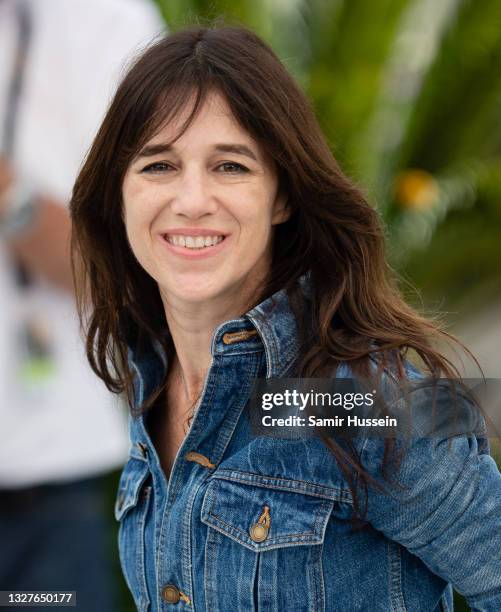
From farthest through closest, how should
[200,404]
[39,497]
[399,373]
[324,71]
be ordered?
[324,71] → [39,497] → [200,404] → [399,373]

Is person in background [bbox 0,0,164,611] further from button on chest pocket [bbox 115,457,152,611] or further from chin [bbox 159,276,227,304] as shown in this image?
chin [bbox 159,276,227,304]

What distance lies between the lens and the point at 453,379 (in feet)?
5.56

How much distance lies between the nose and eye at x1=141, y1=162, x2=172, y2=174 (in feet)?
0.14

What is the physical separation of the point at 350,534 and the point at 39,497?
1250 millimetres

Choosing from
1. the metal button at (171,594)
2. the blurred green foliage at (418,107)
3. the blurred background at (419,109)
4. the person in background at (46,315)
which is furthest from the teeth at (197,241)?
the blurred green foliage at (418,107)

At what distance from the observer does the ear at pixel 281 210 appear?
186 cm

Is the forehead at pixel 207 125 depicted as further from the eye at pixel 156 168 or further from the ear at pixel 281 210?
the ear at pixel 281 210

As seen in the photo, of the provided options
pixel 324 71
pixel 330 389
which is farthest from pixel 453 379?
pixel 324 71

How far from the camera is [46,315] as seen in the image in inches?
106

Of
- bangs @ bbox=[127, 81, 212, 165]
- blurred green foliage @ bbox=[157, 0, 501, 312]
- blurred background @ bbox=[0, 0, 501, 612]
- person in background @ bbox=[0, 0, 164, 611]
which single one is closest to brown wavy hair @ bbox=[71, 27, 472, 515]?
bangs @ bbox=[127, 81, 212, 165]

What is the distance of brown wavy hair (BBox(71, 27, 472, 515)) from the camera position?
173cm

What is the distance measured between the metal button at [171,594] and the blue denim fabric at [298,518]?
10mm

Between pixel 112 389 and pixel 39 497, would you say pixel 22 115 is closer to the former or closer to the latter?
pixel 112 389

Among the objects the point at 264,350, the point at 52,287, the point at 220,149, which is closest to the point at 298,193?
the point at 220,149
